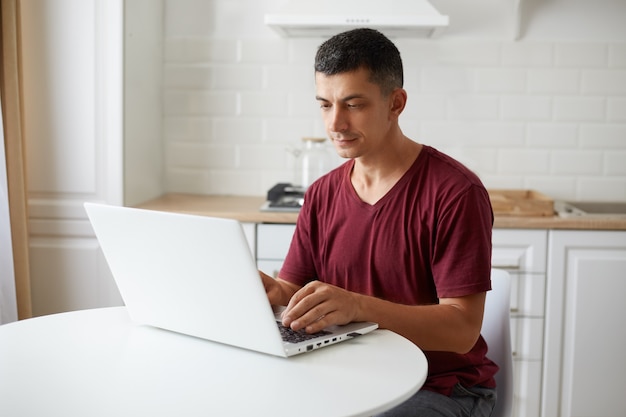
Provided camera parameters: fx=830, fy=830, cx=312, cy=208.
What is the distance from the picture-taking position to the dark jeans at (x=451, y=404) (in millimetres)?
1531

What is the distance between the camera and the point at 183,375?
4.17 feet

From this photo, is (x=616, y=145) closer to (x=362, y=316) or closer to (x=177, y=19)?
(x=177, y=19)

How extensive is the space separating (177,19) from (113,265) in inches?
81.5

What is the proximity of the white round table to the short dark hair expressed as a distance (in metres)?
0.54

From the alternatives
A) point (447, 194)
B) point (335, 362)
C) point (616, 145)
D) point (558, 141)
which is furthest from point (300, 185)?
point (335, 362)

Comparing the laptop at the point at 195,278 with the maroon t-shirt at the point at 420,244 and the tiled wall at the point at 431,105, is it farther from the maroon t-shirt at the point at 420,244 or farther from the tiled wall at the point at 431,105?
the tiled wall at the point at 431,105

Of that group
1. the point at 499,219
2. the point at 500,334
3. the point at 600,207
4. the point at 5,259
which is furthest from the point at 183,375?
the point at 600,207

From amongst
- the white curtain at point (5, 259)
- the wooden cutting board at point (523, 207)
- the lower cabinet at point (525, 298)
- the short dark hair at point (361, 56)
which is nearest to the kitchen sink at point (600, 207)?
the wooden cutting board at point (523, 207)

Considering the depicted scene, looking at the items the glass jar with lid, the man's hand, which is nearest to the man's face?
the man's hand

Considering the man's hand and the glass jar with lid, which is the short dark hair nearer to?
the man's hand

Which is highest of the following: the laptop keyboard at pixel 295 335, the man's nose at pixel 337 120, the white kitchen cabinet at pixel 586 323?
the man's nose at pixel 337 120

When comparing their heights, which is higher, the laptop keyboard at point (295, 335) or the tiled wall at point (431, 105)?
the tiled wall at point (431, 105)

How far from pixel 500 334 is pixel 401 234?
353mm

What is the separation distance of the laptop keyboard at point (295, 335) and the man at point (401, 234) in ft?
0.23
